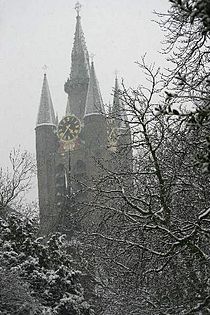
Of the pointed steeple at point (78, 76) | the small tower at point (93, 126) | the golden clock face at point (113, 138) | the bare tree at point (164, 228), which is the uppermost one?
the pointed steeple at point (78, 76)

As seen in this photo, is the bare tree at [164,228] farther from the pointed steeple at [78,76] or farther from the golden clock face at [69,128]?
the pointed steeple at [78,76]

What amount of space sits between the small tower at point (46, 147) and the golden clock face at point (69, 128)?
1076mm

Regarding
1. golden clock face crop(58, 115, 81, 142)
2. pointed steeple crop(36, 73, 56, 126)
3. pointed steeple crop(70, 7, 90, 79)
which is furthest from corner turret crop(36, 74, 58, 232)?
pointed steeple crop(70, 7, 90, 79)

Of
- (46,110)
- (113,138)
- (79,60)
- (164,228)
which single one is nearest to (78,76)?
(79,60)

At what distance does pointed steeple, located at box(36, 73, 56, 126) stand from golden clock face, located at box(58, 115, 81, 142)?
1327mm

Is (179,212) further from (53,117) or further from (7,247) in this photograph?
(53,117)

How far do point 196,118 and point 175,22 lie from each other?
89.1 inches

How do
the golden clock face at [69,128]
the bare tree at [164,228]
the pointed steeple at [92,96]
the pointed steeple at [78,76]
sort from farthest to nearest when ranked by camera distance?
the pointed steeple at [78,76] → the golden clock face at [69,128] → the pointed steeple at [92,96] → the bare tree at [164,228]

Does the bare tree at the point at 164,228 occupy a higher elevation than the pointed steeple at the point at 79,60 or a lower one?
lower

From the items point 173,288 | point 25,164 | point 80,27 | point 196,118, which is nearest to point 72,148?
point 80,27

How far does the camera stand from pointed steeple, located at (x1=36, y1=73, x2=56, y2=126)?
55.9 meters

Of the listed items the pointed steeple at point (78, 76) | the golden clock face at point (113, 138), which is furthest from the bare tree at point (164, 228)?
the pointed steeple at point (78, 76)

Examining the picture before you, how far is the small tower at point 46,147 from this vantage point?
5398cm

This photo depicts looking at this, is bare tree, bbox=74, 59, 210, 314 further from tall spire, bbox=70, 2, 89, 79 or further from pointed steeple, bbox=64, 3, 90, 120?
tall spire, bbox=70, 2, 89, 79
